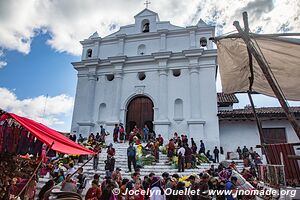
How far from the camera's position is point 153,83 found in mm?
19484

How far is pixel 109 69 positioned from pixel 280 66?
17.8 metres

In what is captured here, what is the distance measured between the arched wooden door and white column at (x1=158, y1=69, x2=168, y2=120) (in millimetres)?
1168

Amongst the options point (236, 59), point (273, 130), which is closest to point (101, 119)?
point (273, 130)

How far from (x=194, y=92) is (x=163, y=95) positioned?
260cm

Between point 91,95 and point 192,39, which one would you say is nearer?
point 192,39

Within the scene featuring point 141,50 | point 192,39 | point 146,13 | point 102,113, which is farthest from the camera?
point 146,13

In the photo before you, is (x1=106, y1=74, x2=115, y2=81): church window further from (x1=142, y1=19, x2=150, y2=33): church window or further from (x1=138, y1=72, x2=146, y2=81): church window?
(x1=142, y1=19, x2=150, y2=33): church window

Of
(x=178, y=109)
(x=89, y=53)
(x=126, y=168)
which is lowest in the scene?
(x=126, y=168)

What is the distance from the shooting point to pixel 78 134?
1897 centimetres

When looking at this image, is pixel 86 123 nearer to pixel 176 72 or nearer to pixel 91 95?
pixel 91 95

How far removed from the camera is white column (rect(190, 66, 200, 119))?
1775 centimetres

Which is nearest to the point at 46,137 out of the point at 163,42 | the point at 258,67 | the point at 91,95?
the point at 258,67

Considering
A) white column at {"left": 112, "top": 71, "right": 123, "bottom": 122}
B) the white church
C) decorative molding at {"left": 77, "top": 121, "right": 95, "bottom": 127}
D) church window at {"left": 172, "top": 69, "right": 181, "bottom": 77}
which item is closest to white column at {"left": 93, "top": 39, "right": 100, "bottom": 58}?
the white church

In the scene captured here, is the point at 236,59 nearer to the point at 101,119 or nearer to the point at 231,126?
the point at 231,126
